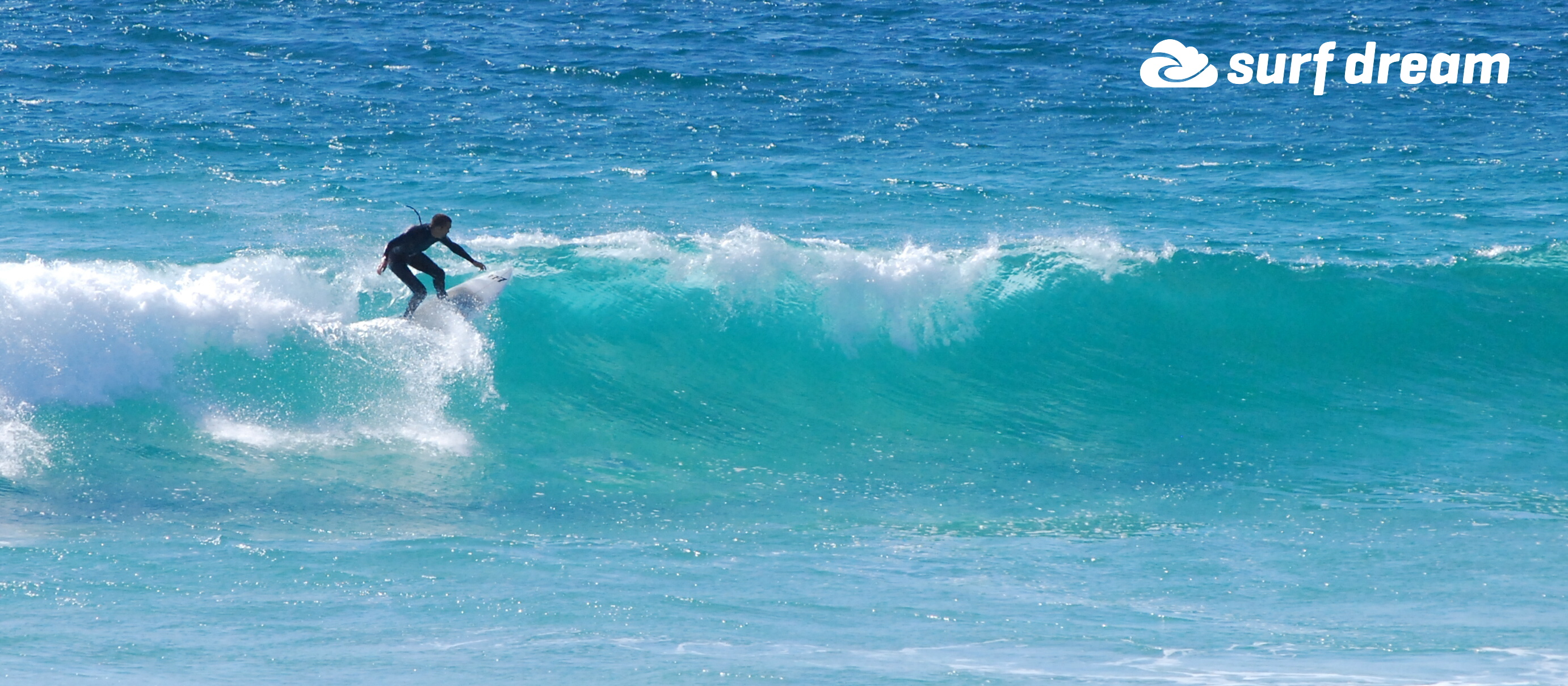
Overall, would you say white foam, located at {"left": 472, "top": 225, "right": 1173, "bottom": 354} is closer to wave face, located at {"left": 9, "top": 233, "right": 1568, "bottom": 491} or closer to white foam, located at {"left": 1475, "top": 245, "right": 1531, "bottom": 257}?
wave face, located at {"left": 9, "top": 233, "right": 1568, "bottom": 491}

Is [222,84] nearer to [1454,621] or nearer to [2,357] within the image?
[2,357]

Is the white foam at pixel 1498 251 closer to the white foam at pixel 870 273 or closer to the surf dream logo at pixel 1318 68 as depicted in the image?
the white foam at pixel 870 273

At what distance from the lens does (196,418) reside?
10.3 m

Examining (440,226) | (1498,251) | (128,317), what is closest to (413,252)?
(440,226)

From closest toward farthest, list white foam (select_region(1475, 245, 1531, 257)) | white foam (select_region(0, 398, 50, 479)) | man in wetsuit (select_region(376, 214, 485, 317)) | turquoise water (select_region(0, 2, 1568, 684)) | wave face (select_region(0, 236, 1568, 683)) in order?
1. turquoise water (select_region(0, 2, 1568, 684))
2. wave face (select_region(0, 236, 1568, 683))
3. white foam (select_region(0, 398, 50, 479))
4. man in wetsuit (select_region(376, 214, 485, 317))
5. white foam (select_region(1475, 245, 1531, 257))

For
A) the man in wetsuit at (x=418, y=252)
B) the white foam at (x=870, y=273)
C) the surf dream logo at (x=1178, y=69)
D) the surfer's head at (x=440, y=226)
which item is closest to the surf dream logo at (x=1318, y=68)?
the surf dream logo at (x=1178, y=69)

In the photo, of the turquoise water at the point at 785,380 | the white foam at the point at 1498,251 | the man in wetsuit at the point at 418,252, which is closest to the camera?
the turquoise water at the point at 785,380

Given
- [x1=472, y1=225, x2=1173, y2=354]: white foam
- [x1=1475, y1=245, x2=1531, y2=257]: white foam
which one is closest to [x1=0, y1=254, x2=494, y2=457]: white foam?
[x1=472, y1=225, x2=1173, y2=354]: white foam

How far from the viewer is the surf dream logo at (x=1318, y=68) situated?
19922mm

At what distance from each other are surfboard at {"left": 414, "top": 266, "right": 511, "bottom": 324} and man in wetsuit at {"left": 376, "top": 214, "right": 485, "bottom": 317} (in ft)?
0.91

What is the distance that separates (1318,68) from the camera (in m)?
20.6

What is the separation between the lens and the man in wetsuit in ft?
31.4

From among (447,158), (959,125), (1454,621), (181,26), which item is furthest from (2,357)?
(181,26)

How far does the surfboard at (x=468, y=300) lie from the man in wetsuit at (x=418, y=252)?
0.91ft
